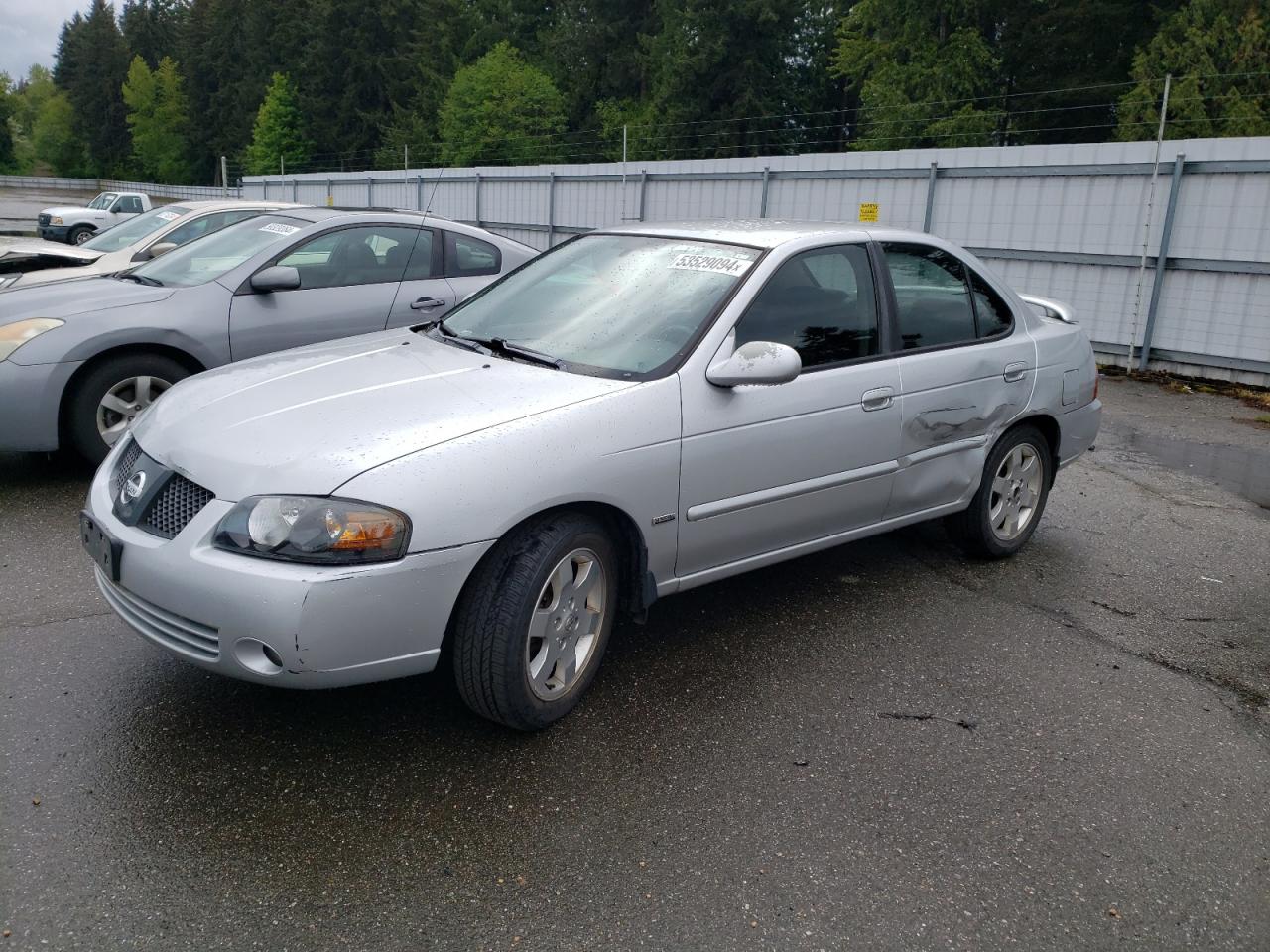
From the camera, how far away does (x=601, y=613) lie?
137 inches

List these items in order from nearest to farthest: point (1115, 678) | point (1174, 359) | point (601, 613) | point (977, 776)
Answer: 1. point (977, 776)
2. point (601, 613)
3. point (1115, 678)
4. point (1174, 359)

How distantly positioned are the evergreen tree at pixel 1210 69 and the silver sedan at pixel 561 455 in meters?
22.4

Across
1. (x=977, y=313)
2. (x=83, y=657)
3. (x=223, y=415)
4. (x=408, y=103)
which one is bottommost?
(x=83, y=657)

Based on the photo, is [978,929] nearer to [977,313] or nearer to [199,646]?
[199,646]

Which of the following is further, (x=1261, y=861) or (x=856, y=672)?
(x=856, y=672)

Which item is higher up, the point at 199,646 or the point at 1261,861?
the point at 199,646

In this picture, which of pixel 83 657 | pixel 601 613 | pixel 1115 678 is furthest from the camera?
pixel 1115 678

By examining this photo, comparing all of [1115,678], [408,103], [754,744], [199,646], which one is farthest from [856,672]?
[408,103]

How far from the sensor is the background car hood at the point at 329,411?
9.78ft

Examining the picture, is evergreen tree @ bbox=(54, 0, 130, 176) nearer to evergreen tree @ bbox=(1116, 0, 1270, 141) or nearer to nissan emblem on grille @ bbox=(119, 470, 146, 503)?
evergreen tree @ bbox=(1116, 0, 1270, 141)

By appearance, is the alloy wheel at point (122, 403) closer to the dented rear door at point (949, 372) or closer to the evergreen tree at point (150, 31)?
the dented rear door at point (949, 372)

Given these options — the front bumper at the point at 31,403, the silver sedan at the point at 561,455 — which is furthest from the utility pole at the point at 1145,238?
the front bumper at the point at 31,403

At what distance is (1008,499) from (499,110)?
49308 mm

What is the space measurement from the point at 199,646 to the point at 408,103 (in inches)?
2724
